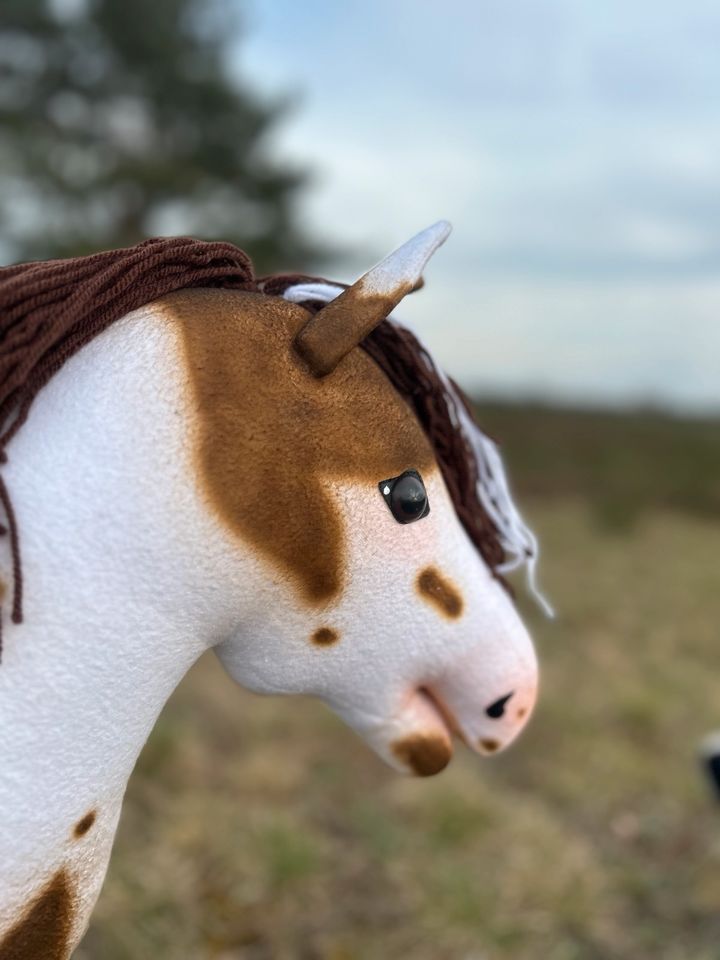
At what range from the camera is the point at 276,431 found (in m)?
0.53

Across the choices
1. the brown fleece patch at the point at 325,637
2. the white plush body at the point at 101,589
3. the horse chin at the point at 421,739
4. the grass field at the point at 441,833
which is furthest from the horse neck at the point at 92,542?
the grass field at the point at 441,833

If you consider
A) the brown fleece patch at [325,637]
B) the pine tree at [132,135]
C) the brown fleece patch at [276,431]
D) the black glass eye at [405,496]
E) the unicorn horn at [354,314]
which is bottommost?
the pine tree at [132,135]

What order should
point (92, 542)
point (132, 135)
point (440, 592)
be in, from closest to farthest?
1. point (92, 542)
2. point (440, 592)
3. point (132, 135)

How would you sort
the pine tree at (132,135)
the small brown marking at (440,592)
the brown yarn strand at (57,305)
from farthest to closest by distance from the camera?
1. the pine tree at (132,135)
2. the small brown marking at (440,592)
3. the brown yarn strand at (57,305)

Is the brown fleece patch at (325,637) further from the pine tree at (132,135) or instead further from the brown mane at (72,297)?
the pine tree at (132,135)

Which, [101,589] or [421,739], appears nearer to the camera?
[101,589]

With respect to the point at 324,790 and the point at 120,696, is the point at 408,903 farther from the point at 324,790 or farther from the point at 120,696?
the point at 120,696

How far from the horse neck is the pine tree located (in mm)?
3613

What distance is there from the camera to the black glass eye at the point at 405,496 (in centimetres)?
58

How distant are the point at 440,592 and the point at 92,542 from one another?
0.25 metres

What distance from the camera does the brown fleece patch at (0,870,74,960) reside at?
52 cm

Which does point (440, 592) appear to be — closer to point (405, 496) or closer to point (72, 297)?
point (405, 496)

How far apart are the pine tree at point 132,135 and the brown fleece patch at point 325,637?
3.62 meters

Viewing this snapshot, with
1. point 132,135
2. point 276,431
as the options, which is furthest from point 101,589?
point 132,135
